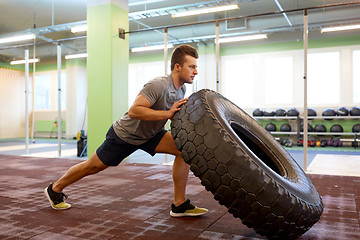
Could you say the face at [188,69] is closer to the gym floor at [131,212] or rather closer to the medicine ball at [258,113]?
the gym floor at [131,212]

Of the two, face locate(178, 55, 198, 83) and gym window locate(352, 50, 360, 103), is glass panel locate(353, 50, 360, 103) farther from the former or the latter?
face locate(178, 55, 198, 83)

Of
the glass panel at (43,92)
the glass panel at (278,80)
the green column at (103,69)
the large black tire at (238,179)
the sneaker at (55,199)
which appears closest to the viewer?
the large black tire at (238,179)

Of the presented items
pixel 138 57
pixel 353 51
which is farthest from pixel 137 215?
pixel 138 57

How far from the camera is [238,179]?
Result: 1.36m

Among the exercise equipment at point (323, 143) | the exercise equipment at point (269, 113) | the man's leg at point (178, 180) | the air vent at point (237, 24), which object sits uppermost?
the air vent at point (237, 24)

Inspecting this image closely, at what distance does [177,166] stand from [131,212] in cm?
49

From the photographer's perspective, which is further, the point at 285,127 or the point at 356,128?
the point at 285,127

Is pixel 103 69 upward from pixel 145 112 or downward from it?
upward

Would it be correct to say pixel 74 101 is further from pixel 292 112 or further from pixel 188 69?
pixel 188 69

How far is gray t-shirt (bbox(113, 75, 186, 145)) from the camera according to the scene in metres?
1.82

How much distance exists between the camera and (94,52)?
540 centimetres

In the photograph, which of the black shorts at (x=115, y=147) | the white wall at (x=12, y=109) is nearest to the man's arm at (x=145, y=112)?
the black shorts at (x=115, y=147)

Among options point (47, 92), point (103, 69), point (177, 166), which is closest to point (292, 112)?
point (103, 69)

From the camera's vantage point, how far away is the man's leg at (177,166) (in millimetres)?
2078
